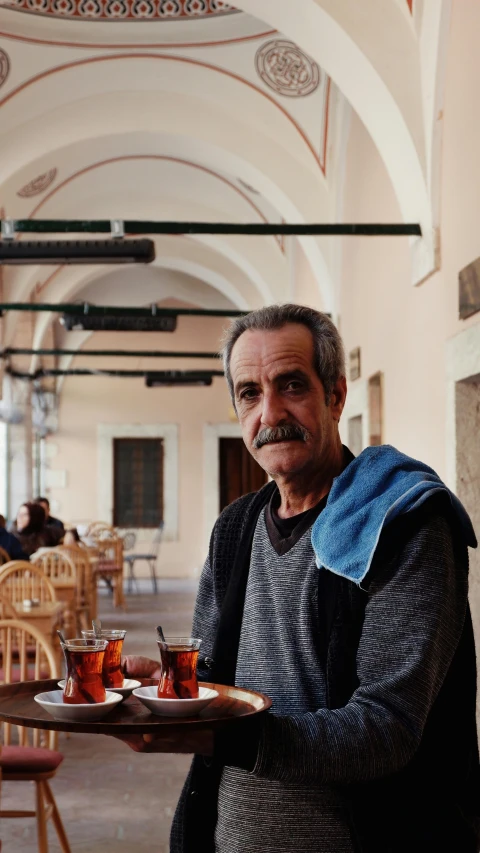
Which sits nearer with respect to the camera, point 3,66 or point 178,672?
point 178,672

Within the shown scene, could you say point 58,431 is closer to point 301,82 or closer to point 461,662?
point 301,82

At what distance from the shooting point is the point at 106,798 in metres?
4.80

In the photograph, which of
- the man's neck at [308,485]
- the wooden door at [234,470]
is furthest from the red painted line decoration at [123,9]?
the wooden door at [234,470]

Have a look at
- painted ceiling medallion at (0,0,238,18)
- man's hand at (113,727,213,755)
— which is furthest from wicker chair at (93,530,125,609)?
man's hand at (113,727,213,755)

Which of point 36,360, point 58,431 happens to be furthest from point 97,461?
point 36,360

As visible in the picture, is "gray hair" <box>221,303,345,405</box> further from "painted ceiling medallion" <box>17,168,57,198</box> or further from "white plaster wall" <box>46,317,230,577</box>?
"white plaster wall" <box>46,317,230,577</box>

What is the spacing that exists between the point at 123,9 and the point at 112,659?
7781mm

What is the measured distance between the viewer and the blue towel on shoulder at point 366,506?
133cm

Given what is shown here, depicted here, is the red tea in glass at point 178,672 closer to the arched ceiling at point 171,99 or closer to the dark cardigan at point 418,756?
the dark cardigan at point 418,756

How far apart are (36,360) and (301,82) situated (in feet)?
28.7

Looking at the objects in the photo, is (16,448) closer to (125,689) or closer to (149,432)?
(149,432)

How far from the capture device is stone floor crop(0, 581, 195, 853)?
13.7 ft

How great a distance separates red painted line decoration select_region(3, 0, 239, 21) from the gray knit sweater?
7409 millimetres

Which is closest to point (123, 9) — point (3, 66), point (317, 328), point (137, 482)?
point (3, 66)
